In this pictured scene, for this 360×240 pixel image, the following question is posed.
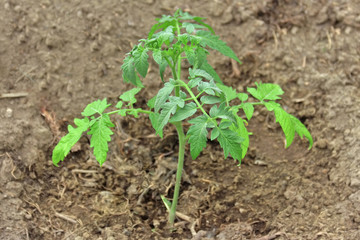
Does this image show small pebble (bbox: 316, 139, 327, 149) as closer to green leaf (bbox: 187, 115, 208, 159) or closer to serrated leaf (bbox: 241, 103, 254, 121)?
serrated leaf (bbox: 241, 103, 254, 121)

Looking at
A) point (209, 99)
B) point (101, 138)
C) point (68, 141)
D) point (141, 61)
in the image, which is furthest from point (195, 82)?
point (68, 141)

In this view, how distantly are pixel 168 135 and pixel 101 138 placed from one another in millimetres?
1161

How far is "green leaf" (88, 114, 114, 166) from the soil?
0.73 metres

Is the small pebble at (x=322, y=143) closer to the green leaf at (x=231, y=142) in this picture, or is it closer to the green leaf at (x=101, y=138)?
the green leaf at (x=231, y=142)

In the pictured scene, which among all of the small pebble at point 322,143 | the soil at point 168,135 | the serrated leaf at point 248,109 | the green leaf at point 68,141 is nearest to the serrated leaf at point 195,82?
the serrated leaf at point 248,109

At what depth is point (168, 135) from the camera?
11.8ft

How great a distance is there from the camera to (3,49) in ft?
12.4

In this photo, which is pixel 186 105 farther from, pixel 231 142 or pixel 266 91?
pixel 266 91

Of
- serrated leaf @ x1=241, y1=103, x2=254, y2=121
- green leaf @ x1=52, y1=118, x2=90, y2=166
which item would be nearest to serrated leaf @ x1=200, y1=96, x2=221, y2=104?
serrated leaf @ x1=241, y1=103, x2=254, y2=121

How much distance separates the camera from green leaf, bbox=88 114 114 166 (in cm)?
248

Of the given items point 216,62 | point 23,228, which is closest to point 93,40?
point 216,62

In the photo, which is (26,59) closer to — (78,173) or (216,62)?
(78,173)

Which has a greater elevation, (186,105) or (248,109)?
(186,105)

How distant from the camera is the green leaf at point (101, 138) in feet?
8.14
